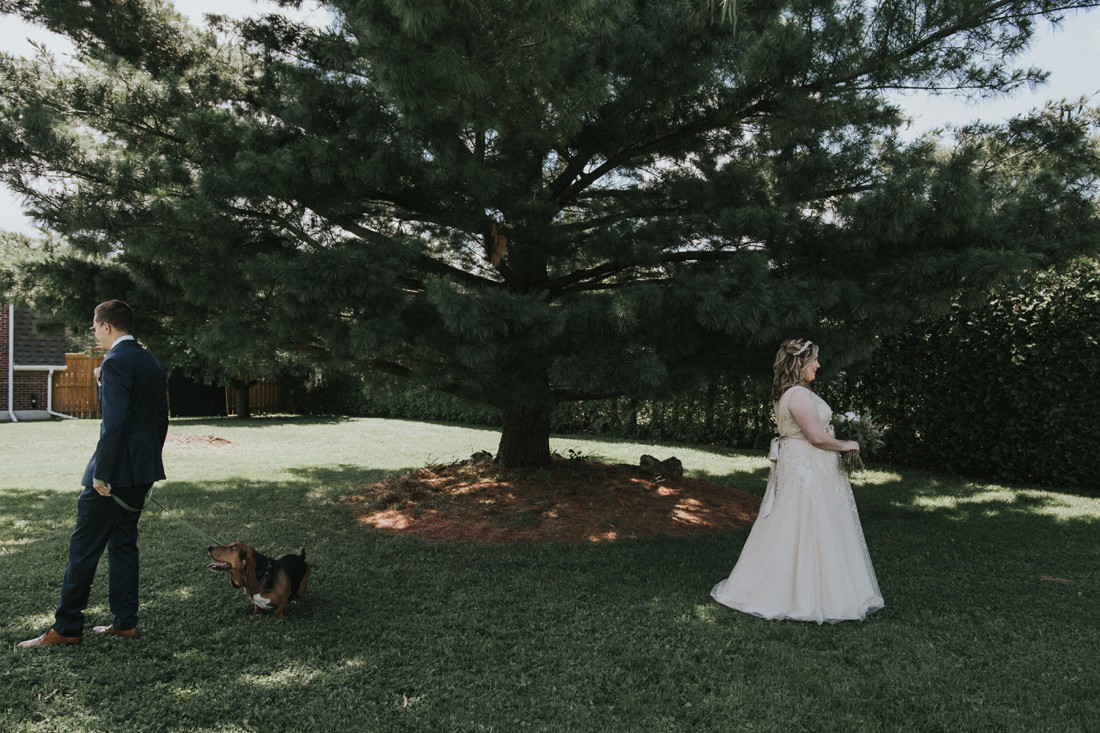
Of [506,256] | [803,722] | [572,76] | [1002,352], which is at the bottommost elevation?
[803,722]

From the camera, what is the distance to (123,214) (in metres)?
5.08

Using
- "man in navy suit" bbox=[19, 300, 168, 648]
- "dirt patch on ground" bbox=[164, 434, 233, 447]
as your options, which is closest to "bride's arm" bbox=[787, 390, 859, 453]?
"man in navy suit" bbox=[19, 300, 168, 648]

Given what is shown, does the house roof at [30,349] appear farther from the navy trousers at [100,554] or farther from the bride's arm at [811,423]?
the bride's arm at [811,423]

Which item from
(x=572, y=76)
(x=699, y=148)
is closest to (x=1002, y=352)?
(x=699, y=148)

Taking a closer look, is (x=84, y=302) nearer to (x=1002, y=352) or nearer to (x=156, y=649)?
(x=156, y=649)

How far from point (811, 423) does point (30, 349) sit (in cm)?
2267

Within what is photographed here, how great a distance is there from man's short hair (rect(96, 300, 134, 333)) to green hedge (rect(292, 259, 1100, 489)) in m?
3.39

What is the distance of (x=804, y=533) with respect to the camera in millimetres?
4367

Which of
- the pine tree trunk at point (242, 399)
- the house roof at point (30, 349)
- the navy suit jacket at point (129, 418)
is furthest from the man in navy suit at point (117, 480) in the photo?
the house roof at point (30, 349)

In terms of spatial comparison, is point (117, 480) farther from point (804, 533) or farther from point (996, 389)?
point (996, 389)

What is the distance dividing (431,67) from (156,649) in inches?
135

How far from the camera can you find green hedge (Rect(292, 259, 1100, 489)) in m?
8.30

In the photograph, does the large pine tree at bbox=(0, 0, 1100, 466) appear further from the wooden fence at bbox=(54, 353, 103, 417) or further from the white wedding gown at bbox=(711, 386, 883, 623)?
the wooden fence at bbox=(54, 353, 103, 417)

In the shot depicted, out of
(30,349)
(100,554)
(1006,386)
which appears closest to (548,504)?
(100,554)
